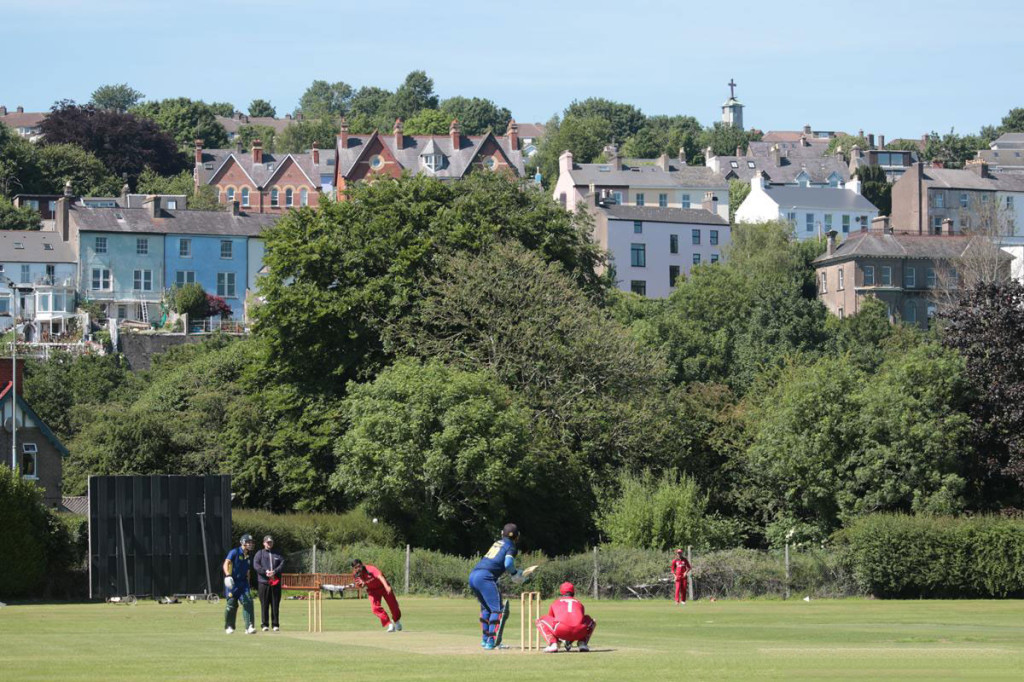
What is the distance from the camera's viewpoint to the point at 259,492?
2366 inches

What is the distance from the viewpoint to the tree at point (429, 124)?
187 meters

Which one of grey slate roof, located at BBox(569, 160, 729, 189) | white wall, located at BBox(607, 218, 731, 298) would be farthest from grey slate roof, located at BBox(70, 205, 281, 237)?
grey slate roof, located at BBox(569, 160, 729, 189)

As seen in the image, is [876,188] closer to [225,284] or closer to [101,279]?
[225,284]

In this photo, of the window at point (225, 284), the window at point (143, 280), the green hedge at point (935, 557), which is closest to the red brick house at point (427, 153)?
the window at point (225, 284)

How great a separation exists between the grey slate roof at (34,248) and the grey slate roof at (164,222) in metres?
2.25

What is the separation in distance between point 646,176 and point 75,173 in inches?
2166

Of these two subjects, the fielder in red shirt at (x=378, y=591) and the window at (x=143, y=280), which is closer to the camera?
the fielder in red shirt at (x=378, y=591)

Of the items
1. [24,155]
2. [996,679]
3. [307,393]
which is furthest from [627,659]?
[24,155]

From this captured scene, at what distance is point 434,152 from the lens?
148m

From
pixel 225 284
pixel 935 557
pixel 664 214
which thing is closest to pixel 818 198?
pixel 664 214

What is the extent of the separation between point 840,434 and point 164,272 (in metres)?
74.3

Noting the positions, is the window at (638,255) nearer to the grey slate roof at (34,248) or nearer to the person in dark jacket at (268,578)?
the grey slate roof at (34,248)

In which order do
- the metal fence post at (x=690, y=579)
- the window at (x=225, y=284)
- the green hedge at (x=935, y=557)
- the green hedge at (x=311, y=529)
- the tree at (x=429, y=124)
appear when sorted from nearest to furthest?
the metal fence post at (x=690, y=579) < the green hedge at (x=935, y=557) < the green hedge at (x=311, y=529) < the window at (x=225, y=284) < the tree at (x=429, y=124)

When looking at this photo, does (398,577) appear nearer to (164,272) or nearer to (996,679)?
(996,679)
